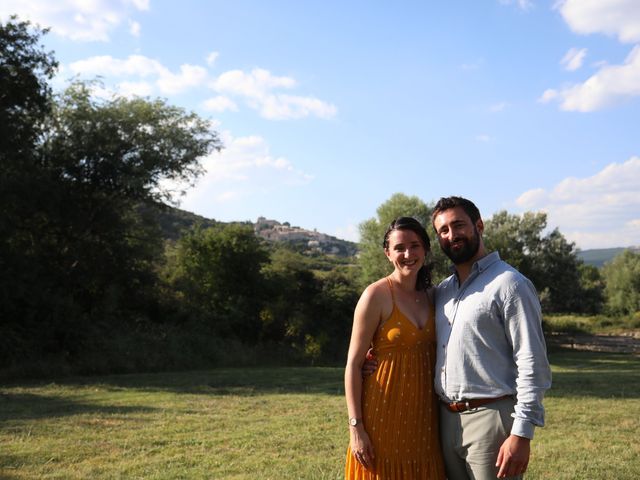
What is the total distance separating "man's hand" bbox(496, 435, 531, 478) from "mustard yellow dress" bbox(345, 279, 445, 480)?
44 centimetres

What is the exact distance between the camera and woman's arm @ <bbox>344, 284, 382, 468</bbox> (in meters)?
3.23

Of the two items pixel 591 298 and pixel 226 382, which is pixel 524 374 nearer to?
pixel 226 382

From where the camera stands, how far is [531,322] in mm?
2939

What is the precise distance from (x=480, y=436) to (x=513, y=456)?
21 centimetres

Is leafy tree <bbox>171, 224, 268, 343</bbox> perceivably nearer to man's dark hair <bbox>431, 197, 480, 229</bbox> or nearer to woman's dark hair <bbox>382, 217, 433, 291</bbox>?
woman's dark hair <bbox>382, 217, 433, 291</bbox>

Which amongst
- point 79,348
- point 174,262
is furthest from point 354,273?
point 79,348

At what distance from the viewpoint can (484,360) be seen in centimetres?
305

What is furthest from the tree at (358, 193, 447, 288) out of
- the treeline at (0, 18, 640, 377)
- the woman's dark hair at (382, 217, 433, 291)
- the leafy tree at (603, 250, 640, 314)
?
the woman's dark hair at (382, 217, 433, 291)

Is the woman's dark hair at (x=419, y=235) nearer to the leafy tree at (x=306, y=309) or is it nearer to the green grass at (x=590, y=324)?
the leafy tree at (x=306, y=309)

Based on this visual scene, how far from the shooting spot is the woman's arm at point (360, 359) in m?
3.23

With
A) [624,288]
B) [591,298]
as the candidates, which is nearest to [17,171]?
[591,298]

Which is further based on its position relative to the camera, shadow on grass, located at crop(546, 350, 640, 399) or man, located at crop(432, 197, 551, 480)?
shadow on grass, located at crop(546, 350, 640, 399)

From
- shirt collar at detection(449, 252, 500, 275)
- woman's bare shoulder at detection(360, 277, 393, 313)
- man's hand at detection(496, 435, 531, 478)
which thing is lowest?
man's hand at detection(496, 435, 531, 478)

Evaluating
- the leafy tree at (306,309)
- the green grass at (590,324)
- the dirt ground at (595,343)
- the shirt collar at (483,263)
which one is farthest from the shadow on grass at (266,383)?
the green grass at (590,324)
